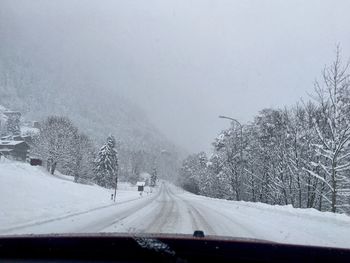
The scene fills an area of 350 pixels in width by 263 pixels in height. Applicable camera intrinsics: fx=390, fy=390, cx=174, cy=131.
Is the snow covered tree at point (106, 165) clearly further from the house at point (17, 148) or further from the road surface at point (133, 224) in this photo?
the road surface at point (133, 224)

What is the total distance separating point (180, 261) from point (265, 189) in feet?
154

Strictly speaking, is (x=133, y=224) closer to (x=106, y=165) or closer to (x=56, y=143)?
(x=56, y=143)

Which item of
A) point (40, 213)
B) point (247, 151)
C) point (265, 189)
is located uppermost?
point (247, 151)

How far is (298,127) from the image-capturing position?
3794cm

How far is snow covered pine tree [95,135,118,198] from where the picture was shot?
8306 cm

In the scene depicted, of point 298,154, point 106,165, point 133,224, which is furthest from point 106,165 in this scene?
point 133,224

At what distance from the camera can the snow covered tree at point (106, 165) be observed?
8306 cm

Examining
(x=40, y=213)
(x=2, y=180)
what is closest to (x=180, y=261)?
(x=40, y=213)

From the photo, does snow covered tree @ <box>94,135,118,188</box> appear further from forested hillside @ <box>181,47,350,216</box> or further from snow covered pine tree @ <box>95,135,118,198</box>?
forested hillside @ <box>181,47,350,216</box>

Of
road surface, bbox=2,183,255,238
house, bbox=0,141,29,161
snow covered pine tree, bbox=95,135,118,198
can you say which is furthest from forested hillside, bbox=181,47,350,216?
house, bbox=0,141,29,161

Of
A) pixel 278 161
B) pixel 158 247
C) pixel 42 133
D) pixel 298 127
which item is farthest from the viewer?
pixel 42 133

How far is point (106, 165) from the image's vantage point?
83.7 metres

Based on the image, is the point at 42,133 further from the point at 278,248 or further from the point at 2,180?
the point at 278,248

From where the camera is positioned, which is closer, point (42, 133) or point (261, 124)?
point (261, 124)
